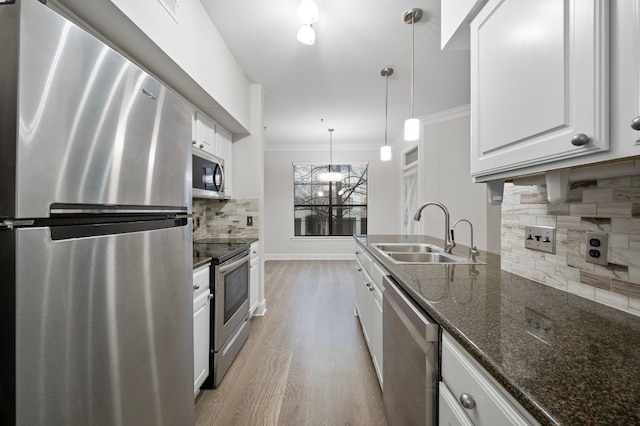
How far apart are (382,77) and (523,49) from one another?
2.41 m

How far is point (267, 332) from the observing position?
2.64 meters

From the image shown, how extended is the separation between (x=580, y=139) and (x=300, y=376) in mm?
2022

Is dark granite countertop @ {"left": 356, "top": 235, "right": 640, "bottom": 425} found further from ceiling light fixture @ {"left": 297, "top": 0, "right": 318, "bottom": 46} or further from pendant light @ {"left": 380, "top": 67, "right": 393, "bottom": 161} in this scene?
pendant light @ {"left": 380, "top": 67, "right": 393, "bottom": 161}

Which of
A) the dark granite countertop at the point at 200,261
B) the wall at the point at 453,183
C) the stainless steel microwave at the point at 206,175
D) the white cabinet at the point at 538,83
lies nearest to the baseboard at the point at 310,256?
the wall at the point at 453,183

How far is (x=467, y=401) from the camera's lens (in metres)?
0.67

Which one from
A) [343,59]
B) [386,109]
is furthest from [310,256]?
[343,59]

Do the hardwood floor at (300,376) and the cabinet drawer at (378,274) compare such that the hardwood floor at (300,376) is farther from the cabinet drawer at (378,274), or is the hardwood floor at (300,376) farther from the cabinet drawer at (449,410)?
the cabinet drawer at (449,410)

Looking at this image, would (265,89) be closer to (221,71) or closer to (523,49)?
(221,71)

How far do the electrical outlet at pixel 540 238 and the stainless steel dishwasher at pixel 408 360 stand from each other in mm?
600

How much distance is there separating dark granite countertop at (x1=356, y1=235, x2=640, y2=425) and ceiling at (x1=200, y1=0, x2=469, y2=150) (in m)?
2.01

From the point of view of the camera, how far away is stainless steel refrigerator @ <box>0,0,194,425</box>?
542mm

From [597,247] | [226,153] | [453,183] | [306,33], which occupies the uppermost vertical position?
[306,33]

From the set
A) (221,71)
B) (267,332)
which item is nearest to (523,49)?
(221,71)

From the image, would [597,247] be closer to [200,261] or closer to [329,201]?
[200,261]
